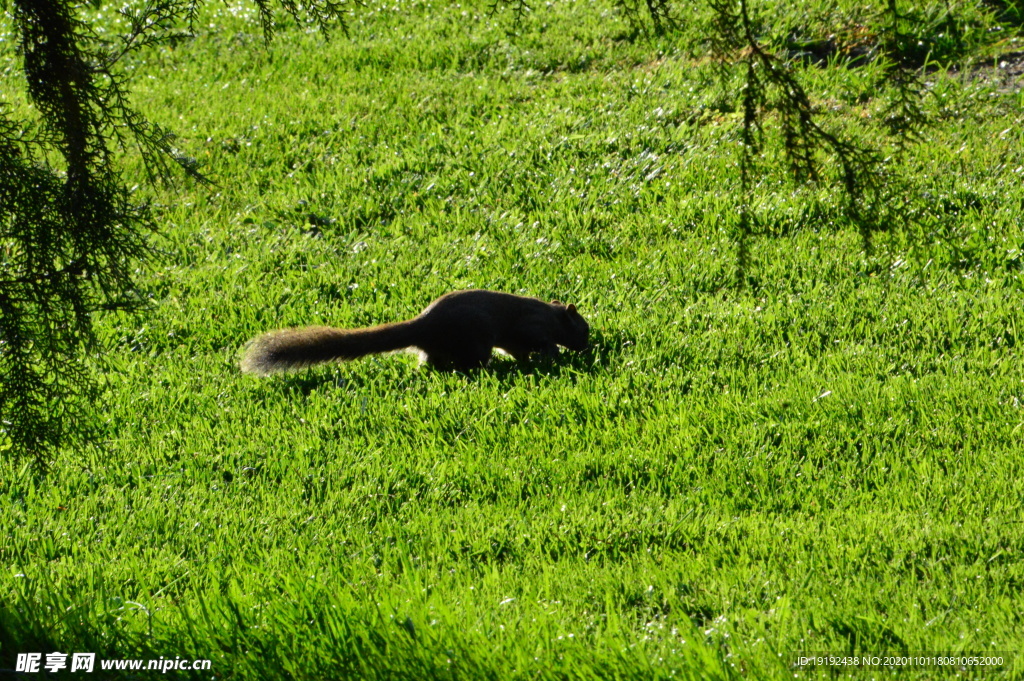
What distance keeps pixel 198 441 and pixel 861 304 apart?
434 centimetres

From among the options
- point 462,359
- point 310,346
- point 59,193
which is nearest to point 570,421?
point 462,359

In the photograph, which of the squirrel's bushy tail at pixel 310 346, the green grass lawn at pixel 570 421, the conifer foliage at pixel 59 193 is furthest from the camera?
the squirrel's bushy tail at pixel 310 346

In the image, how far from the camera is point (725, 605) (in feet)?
13.5

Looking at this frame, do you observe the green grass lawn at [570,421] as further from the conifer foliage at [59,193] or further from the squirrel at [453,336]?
the conifer foliage at [59,193]

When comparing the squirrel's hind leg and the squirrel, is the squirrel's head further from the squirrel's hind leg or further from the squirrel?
the squirrel's hind leg

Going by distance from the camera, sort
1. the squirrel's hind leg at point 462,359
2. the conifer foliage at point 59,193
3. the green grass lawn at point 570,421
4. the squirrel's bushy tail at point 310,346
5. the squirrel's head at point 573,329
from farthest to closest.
Result: 1. the squirrel's head at point 573,329
2. the squirrel's hind leg at point 462,359
3. the squirrel's bushy tail at point 310,346
4. the conifer foliage at point 59,193
5. the green grass lawn at point 570,421

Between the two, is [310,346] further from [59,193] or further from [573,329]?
[59,193]

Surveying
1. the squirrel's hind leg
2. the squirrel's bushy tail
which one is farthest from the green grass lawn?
the squirrel's bushy tail

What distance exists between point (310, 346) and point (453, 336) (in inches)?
37.6

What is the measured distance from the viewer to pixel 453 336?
7.00m

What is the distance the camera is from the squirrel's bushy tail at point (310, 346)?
258 inches

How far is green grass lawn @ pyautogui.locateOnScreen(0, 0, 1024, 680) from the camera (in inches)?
157

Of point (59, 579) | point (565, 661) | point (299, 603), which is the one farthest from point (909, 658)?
point (59, 579)

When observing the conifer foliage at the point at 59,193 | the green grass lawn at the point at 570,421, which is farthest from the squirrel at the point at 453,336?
the conifer foliage at the point at 59,193
